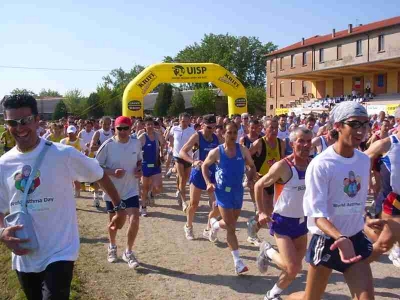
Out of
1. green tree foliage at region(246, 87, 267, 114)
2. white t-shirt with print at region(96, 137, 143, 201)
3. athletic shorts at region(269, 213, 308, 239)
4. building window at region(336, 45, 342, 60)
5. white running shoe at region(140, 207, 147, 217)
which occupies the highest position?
building window at region(336, 45, 342, 60)

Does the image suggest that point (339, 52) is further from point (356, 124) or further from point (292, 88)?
point (356, 124)

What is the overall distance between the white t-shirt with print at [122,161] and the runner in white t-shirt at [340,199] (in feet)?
10.9

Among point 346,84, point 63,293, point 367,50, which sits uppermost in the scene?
point 367,50

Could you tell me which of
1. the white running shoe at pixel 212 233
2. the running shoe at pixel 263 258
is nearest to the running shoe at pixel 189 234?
the white running shoe at pixel 212 233

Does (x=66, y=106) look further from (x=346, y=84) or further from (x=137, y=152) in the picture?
(x=137, y=152)

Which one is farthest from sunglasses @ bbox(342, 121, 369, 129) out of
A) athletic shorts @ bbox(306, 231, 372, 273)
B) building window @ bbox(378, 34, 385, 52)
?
building window @ bbox(378, 34, 385, 52)

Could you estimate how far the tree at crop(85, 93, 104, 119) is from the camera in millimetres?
62344

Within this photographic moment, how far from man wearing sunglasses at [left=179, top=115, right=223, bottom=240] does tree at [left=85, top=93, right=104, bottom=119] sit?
55289 mm

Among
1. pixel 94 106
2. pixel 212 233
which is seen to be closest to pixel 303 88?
pixel 94 106

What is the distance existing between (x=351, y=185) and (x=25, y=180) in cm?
230

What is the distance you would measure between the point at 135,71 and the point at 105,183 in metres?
118

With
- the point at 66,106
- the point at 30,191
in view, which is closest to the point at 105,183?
the point at 30,191

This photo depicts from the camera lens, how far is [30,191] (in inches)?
129

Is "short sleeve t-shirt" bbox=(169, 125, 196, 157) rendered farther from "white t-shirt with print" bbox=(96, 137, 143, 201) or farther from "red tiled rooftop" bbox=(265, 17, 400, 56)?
"red tiled rooftop" bbox=(265, 17, 400, 56)
